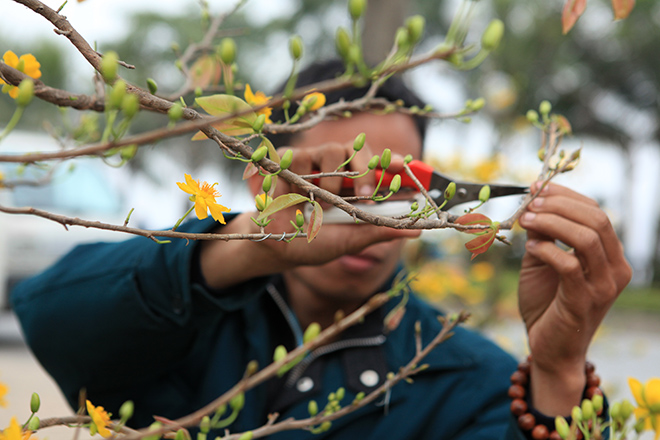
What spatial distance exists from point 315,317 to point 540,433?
0.63 metres

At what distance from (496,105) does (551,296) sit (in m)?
2.57

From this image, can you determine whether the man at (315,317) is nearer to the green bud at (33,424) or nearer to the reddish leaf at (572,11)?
the reddish leaf at (572,11)

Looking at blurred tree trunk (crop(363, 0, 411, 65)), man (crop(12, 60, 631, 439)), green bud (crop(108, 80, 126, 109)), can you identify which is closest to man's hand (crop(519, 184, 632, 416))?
man (crop(12, 60, 631, 439))

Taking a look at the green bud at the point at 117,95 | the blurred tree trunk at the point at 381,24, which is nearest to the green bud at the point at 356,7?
the green bud at the point at 117,95

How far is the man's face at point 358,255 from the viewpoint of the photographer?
1110 mm

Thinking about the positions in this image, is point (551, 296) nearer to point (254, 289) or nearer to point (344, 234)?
point (344, 234)

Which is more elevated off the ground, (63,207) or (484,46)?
(63,207)

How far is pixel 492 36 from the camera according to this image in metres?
0.34

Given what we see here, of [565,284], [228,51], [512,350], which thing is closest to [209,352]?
[565,284]

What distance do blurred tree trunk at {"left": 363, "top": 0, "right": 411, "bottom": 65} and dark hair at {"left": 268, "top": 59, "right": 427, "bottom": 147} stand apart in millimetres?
1482

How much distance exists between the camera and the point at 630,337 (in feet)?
24.9

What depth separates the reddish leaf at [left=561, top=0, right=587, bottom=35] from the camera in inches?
22.9

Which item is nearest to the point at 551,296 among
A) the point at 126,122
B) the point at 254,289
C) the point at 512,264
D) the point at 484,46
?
the point at 254,289

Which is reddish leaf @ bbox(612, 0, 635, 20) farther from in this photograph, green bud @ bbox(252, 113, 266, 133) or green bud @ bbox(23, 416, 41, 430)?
green bud @ bbox(23, 416, 41, 430)
